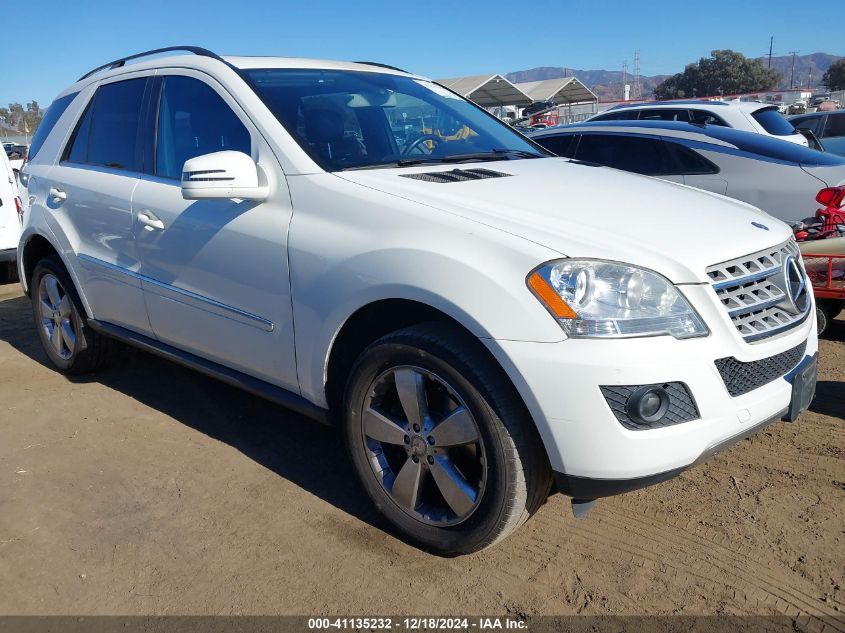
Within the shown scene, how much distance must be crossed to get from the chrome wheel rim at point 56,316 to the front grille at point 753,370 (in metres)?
3.83

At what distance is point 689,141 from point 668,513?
4328mm

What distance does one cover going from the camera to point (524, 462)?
7.90 feet

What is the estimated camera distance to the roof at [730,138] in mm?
6055

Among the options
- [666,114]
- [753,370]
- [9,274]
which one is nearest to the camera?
[753,370]

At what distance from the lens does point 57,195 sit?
4375mm

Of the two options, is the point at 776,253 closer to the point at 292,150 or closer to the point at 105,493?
the point at 292,150

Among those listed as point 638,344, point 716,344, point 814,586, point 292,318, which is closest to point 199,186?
point 292,318

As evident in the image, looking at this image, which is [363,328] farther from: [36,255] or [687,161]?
[687,161]

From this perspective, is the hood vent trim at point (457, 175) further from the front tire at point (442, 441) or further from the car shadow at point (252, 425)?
the car shadow at point (252, 425)

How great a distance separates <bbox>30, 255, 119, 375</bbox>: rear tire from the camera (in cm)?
456

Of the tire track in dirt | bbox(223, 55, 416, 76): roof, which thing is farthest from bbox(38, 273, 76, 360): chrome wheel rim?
the tire track in dirt

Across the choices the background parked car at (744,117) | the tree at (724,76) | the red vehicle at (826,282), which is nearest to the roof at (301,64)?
the red vehicle at (826,282)

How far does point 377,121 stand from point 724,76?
7753cm

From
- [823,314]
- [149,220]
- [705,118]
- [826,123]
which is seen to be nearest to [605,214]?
[149,220]
